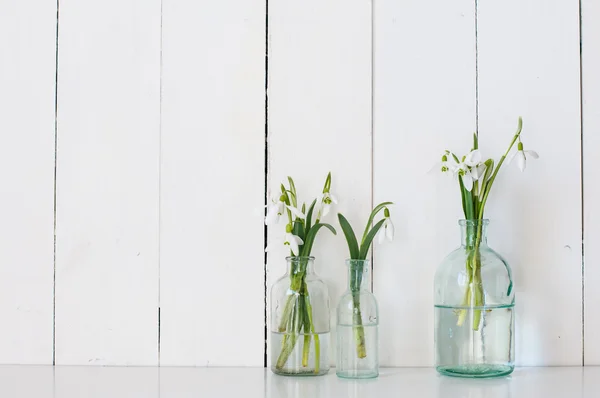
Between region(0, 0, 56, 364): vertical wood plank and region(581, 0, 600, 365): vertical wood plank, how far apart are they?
3.01ft

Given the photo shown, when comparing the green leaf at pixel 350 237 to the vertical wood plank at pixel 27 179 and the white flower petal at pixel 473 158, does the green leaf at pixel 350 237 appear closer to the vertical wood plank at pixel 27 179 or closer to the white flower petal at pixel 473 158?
the white flower petal at pixel 473 158

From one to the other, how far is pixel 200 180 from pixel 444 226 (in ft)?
1.40

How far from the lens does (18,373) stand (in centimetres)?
115

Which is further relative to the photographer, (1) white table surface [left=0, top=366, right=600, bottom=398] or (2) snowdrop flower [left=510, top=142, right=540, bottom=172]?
(2) snowdrop flower [left=510, top=142, right=540, bottom=172]

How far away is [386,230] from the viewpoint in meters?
1.15

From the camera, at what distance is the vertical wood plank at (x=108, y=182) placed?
48.3 inches

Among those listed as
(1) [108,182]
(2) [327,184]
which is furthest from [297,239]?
(1) [108,182]

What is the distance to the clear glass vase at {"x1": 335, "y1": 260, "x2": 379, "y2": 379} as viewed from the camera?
1106mm

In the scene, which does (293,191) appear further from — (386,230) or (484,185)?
(484,185)

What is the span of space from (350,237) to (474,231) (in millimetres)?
196

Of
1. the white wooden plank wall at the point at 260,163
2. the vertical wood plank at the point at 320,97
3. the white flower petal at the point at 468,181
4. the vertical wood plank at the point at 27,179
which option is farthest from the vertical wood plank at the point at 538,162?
the vertical wood plank at the point at 27,179

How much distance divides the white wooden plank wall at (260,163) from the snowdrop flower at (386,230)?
0.07 meters

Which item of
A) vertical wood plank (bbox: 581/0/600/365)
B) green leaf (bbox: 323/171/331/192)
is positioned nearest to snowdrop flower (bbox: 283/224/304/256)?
green leaf (bbox: 323/171/331/192)

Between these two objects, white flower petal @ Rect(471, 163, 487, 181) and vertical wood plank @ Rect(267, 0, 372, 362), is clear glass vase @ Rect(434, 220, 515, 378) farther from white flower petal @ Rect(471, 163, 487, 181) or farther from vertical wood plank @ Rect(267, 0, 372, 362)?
vertical wood plank @ Rect(267, 0, 372, 362)
